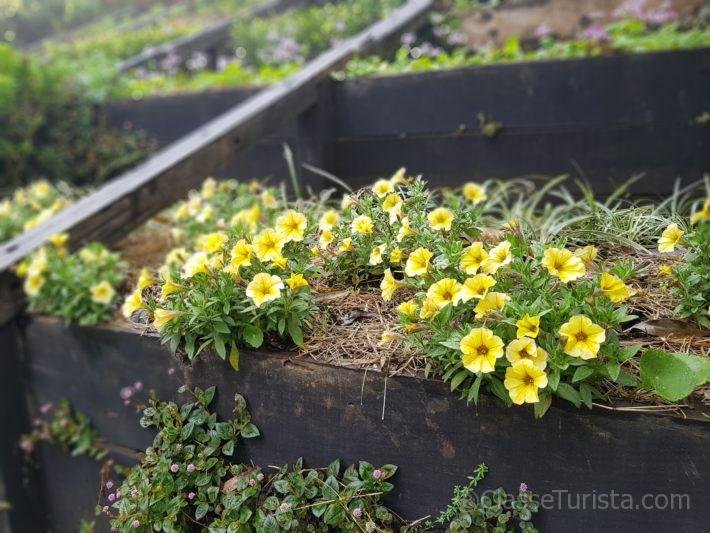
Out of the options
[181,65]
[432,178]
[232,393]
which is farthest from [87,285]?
[181,65]

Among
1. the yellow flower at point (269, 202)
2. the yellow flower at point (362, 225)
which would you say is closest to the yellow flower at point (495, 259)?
the yellow flower at point (362, 225)

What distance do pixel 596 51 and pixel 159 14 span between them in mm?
8843

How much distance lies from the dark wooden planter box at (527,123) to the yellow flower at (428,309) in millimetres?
1714

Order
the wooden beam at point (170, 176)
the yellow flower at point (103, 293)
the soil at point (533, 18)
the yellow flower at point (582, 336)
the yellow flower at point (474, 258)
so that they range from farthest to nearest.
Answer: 1. the soil at point (533, 18)
2. the wooden beam at point (170, 176)
3. the yellow flower at point (103, 293)
4. the yellow flower at point (474, 258)
5. the yellow flower at point (582, 336)

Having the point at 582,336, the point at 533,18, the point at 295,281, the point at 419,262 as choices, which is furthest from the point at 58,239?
the point at 533,18

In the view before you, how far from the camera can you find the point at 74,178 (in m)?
4.75

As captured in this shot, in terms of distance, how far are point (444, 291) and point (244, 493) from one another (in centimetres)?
72

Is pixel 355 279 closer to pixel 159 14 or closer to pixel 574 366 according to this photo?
pixel 574 366

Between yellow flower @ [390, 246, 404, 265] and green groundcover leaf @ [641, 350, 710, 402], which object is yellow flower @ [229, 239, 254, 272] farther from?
green groundcover leaf @ [641, 350, 710, 402]

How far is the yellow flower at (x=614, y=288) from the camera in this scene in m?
1.28

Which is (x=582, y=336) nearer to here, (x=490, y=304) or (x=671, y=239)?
(x=490, y=304)

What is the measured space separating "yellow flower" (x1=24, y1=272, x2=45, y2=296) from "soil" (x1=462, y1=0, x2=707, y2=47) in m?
3.27

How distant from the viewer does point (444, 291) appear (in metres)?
1.37

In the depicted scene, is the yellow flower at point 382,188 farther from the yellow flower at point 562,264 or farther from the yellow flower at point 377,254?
the yellow flower at point 562,264
